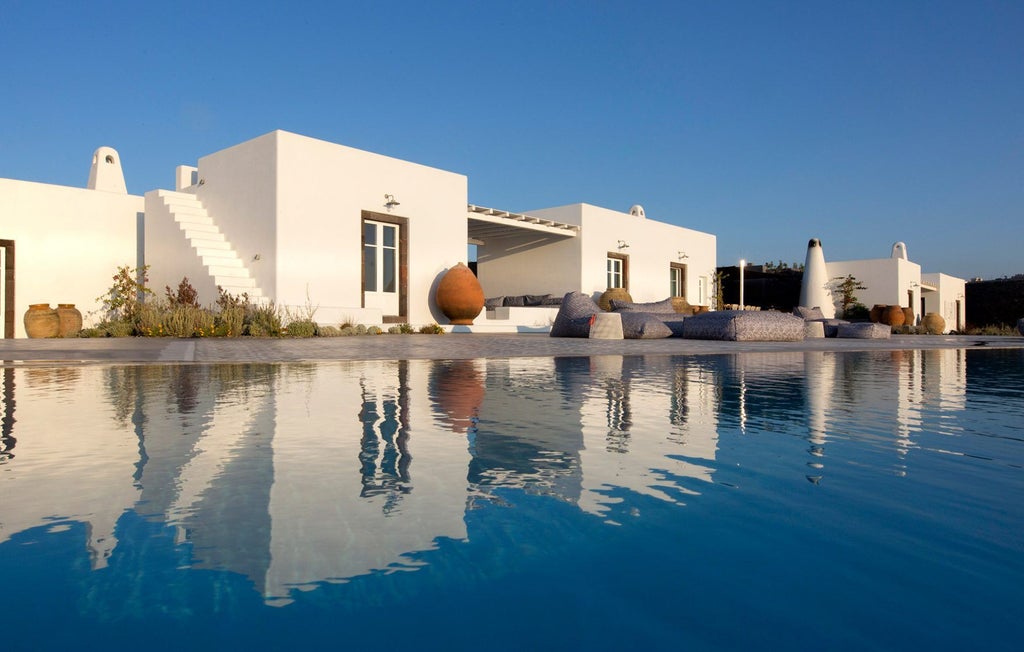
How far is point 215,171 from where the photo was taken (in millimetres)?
14875

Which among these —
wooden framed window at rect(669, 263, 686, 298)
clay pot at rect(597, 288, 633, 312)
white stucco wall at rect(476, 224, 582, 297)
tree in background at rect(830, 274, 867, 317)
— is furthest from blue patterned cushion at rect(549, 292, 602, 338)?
tree in background at rect(830, 274, 867, 317)

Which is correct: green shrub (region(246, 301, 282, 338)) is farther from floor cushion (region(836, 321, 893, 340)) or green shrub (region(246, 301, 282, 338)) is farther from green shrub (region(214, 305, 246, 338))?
floor cushion (region(836, 321, 893, 340))

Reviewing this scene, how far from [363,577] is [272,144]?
13635 mm

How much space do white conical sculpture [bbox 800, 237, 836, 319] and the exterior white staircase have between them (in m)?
21.6

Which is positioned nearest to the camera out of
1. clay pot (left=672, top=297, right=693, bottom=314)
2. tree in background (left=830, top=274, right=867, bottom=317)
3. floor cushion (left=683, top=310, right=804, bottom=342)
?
floor cushion (left=683, top=310, right=804, bottom=342)

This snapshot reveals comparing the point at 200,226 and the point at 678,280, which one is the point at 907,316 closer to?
the point at 678,280

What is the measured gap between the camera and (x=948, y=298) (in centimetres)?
3475

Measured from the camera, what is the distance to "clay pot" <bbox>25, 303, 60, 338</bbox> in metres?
13.1

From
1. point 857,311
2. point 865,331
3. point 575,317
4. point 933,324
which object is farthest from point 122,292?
point 857,311

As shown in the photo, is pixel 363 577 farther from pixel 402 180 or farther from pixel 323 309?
pixel 402 180

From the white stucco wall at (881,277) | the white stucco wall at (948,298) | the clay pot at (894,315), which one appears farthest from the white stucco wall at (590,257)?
the white stucco wall at (948,298)

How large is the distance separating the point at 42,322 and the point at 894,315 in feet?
88.6

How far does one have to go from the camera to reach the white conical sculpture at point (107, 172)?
17312 mm

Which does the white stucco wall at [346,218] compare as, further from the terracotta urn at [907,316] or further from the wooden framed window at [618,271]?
the terracotta urn at [907,316]
